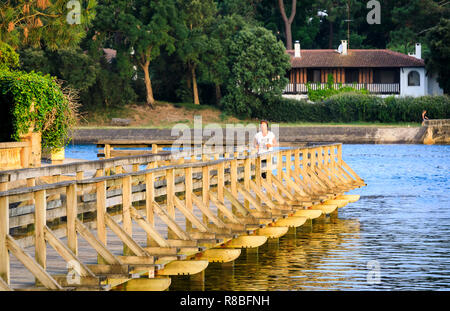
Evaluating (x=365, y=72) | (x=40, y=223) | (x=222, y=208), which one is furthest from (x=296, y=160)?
(x=365, y=72)

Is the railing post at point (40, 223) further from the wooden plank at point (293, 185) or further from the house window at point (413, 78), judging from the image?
the house window at point (413, 78)

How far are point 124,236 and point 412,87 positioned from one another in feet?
243

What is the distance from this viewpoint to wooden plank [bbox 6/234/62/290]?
382 inches

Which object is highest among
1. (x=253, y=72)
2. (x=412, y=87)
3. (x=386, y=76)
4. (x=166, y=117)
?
(x=253, y=72)

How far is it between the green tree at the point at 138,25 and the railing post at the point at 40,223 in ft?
202

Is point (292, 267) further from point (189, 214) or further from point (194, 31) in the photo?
point (194, 31)

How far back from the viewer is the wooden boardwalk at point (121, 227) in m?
10.3

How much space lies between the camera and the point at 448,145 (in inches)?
2739

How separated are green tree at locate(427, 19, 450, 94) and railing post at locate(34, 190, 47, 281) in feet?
221

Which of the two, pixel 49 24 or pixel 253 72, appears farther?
pixel 253 72

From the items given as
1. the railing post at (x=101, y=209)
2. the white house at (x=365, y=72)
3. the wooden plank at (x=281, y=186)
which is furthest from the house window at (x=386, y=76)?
the railing post at (x=101, y=209)

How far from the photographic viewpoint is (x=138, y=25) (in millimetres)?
71812
